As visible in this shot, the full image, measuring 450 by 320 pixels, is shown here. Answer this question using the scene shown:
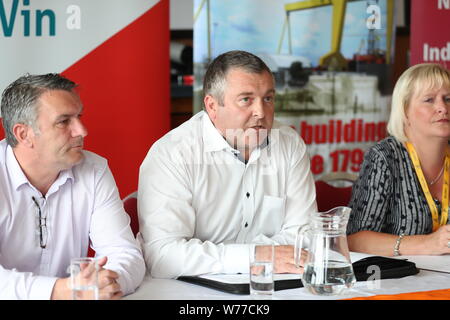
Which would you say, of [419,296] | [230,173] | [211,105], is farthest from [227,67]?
[419,296]

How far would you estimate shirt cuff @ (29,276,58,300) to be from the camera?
1960 millimetres

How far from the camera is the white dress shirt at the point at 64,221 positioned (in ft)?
7.60

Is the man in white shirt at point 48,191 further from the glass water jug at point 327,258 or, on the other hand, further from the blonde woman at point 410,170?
the blonde woman at point 410,170

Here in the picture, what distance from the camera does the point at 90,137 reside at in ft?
12.8

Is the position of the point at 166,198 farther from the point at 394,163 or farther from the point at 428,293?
the point at 394,163

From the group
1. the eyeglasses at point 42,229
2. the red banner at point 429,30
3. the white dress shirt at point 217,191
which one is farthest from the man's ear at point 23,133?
the red banner at point 429,30

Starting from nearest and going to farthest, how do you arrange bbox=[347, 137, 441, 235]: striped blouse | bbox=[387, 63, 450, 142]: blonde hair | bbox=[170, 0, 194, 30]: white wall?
bbox=[347, 137, 441, 235]: striped blouse
bbox=[387, 63, 450, 142]: blonde hair
bbox=[170, 0, 194, 30]: white wall

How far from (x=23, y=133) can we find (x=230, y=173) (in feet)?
2.74

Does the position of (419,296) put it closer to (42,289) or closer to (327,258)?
(327,258)

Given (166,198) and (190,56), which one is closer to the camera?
(166,198)

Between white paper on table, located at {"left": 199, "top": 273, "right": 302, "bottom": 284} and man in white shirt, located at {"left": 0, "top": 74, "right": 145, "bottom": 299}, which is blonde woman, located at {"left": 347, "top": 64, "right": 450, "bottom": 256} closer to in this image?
white paper on table, located at {"left": 199, "top": 273, "right": 302, "bottom": 284}

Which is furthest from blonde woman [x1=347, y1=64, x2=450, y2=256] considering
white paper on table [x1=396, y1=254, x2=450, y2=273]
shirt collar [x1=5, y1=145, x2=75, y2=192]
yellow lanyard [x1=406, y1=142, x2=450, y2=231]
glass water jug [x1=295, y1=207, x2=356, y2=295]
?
shirt collar [x1=5, y1=145, x2=75, y2=192]

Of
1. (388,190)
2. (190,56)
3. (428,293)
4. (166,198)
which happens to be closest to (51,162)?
(166,198)
